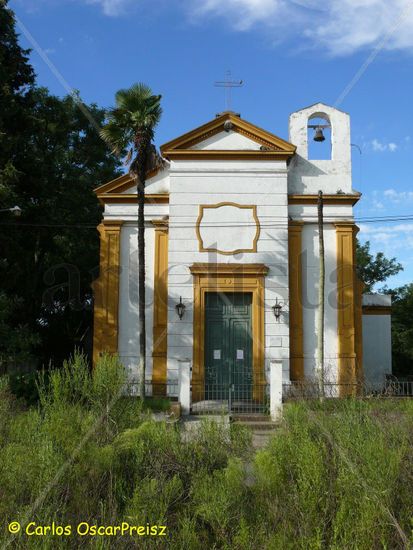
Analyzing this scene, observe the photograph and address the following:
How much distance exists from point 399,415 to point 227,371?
1001 centimetres

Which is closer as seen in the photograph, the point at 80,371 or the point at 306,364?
the point at 80,371

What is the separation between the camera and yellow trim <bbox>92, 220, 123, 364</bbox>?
18250mm

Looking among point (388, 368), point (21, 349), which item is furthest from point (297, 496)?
point (388, 368)

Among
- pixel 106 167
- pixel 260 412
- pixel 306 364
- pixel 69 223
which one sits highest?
pixel 106 167

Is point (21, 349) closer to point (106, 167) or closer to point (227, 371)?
point (227, 371)

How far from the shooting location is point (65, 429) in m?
6.89

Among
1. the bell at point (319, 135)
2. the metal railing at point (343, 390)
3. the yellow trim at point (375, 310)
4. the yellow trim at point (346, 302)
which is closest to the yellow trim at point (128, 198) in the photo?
the bell at point (319, 135)

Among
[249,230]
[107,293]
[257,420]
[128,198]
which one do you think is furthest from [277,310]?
[128,198]

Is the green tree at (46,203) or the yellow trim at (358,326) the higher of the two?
the green tree at (46,203)

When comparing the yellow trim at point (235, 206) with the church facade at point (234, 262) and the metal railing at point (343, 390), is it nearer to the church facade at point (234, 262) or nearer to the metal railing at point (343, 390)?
the church facade at point (234, 262)

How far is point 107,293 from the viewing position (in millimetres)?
18578

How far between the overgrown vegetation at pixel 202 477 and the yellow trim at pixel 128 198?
1155 cm

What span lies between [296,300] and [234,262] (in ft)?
7.72

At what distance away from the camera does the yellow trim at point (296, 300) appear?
59.0 ft
